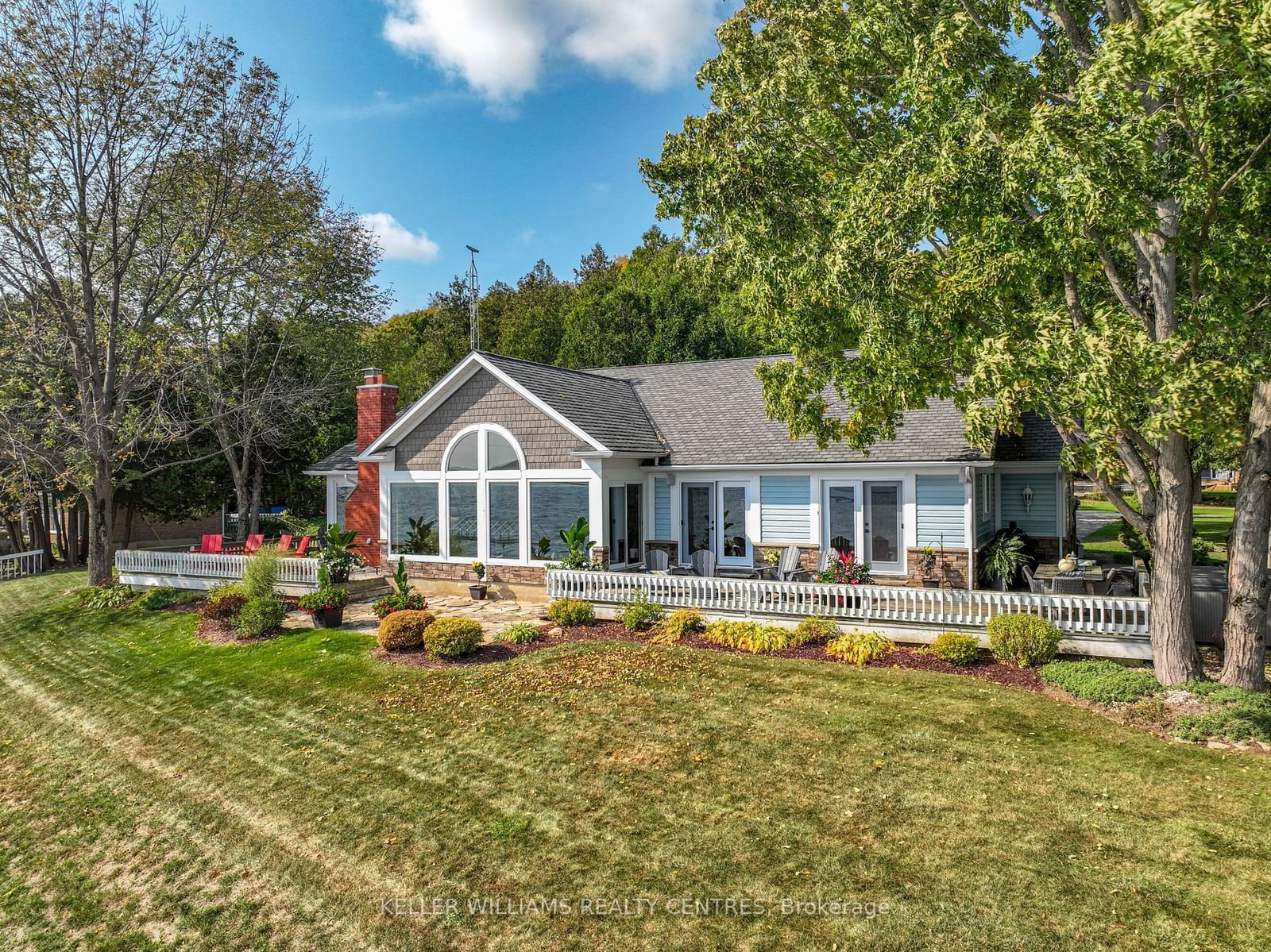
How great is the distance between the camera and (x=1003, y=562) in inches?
585

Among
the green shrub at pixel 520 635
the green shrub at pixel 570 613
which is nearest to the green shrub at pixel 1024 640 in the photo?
the green shrub at pixel 570 613

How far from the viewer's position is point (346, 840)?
21.4 ft

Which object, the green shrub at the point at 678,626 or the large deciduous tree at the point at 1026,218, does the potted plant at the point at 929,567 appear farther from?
the green shrub at the point at 678,626

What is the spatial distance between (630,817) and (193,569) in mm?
17827

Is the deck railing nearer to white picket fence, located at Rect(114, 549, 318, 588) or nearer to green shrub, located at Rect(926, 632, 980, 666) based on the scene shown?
green shrub, located at Rect(926, 632, 980, 666)

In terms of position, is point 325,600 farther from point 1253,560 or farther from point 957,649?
point 1253,560

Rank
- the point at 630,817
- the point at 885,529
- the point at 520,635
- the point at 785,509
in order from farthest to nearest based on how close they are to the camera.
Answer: the point at 785,509 < the point at 885,529 < the point at 520,635 < the point at 630,817

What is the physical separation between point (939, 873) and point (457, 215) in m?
32.7

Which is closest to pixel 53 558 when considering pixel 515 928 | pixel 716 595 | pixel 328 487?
pixel 328 487

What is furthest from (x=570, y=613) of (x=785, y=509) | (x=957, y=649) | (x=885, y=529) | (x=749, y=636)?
(x=885, y=529)

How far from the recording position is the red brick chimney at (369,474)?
2081cm

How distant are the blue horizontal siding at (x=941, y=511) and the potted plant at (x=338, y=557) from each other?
1282 cm

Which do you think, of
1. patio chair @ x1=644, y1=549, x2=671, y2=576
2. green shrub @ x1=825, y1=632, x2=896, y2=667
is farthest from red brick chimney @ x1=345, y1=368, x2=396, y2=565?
green shrub @ x1=825, y1=632, x2=896, y2=667

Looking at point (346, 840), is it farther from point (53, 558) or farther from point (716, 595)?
point (53, 558)
